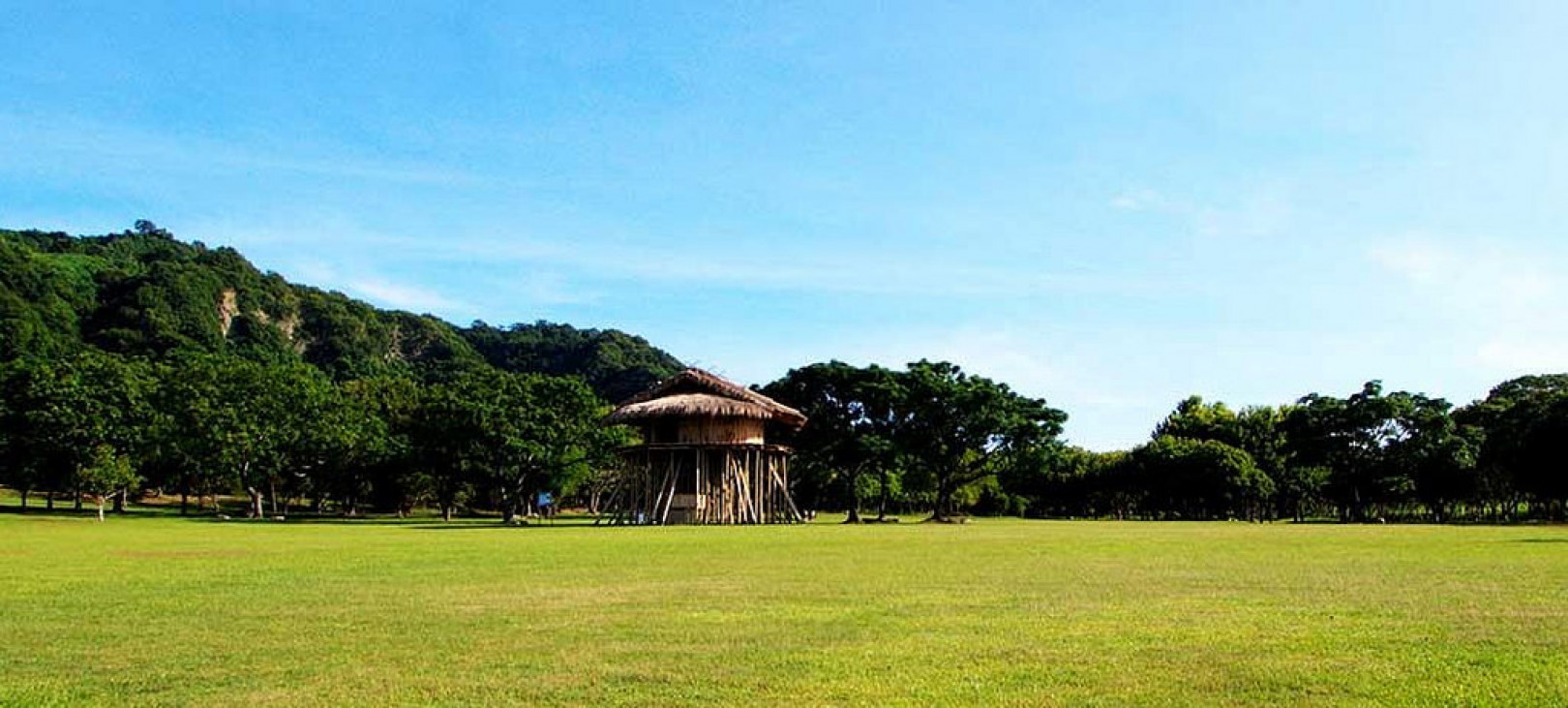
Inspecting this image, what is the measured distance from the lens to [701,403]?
188ft

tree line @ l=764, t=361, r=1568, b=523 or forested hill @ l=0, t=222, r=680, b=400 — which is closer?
tree line @ l=764, t=361, r=1568, b=523

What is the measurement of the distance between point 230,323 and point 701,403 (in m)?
91.1

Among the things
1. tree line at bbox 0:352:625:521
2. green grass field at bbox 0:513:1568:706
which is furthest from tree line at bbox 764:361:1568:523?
green grass field at bbox 0:513:1568:706

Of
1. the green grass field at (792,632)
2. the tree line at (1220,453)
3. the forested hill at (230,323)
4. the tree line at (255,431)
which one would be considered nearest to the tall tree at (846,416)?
the tree line at (1220,453)

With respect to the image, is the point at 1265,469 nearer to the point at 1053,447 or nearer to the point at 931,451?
the point at 1053,447

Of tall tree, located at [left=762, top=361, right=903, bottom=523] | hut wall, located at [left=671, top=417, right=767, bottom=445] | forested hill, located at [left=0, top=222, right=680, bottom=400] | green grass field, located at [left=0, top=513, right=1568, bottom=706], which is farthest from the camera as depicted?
forested hill, located at [left=0, top=222, right=680, bottom=400]

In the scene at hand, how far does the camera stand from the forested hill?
346 ft

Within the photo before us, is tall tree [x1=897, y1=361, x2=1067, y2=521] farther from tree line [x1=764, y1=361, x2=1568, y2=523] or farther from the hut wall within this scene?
A: the hut wall

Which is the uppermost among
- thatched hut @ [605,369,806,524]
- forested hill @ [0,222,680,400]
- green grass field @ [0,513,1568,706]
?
forested hill @ [0,222,680,400]

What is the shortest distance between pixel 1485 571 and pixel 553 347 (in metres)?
142

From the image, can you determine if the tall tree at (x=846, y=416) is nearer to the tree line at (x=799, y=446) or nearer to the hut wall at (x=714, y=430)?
the tree line at (x=799, y=446)

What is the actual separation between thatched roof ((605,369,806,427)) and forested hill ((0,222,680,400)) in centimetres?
4240

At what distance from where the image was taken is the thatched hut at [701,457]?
5784 cm

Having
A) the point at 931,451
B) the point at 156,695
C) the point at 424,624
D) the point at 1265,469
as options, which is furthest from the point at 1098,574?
the point at 1265,469
